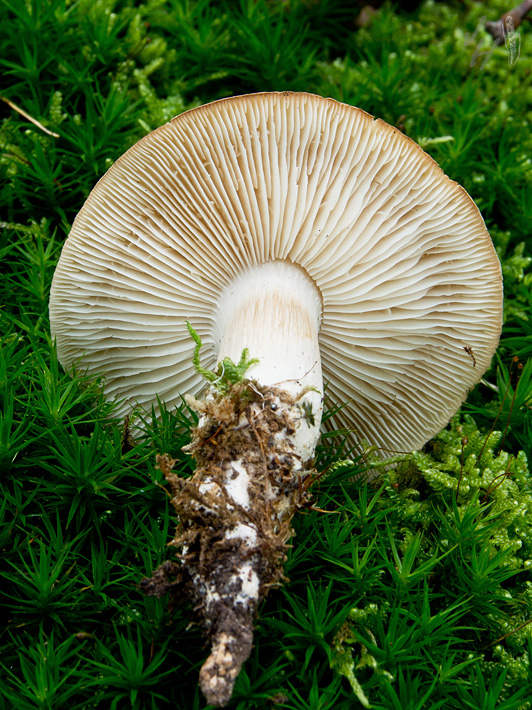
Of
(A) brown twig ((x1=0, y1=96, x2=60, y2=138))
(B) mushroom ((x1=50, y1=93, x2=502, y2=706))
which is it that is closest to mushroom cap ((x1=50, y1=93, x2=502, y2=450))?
(B) mushroom ((x1=50, y1=93, x2=502, y2=706))

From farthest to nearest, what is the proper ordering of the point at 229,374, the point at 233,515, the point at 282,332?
the point at 282,332 < the point at 229,374 < the point at 233,515

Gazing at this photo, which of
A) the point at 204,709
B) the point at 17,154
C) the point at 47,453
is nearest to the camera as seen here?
the point at 204,709

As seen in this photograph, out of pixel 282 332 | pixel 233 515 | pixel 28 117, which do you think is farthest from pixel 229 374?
pixel 28 117

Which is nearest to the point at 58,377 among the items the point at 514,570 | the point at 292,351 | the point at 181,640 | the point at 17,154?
the point at 292,351

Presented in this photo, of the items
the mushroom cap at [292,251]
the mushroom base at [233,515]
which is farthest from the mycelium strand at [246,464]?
the mushroom cap at [292,251]

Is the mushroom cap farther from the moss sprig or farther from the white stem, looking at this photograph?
the moss sprig

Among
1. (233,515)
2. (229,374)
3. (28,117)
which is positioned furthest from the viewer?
(28,117)

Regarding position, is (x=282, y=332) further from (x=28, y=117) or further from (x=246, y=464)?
(x=28, y=117)

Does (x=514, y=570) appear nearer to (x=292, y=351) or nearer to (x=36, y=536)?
(x=292, y=351)
